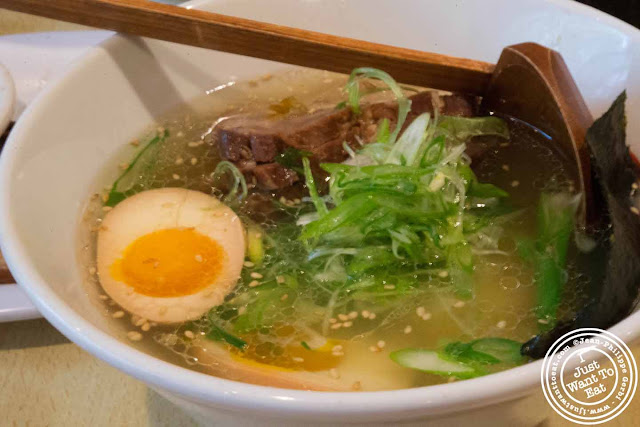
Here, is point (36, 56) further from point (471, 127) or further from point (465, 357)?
point (465, 357)

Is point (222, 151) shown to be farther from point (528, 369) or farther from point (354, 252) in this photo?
point (528, 369)

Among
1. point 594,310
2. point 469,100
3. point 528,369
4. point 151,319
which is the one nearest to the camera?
point 528,369

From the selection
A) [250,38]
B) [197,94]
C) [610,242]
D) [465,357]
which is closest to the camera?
[465,357]

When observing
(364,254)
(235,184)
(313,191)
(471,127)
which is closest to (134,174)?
(235,184)

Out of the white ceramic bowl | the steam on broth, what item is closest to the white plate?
the white ceramic bowl

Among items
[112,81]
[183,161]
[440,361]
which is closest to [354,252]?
[440,361]

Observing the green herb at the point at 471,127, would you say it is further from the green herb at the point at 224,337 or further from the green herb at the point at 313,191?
the green herb at the point at 224,337
